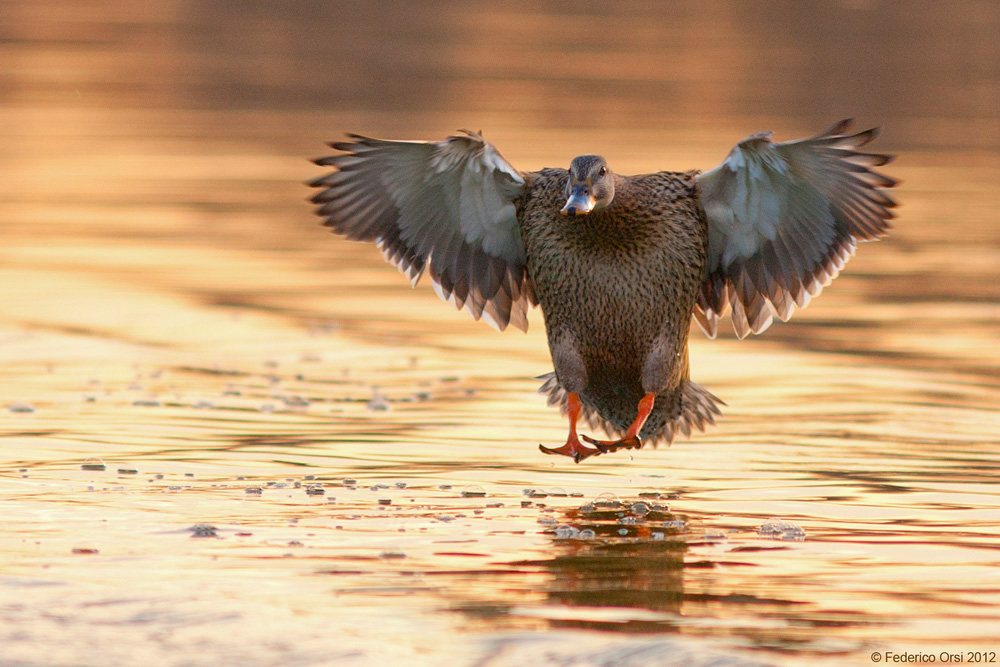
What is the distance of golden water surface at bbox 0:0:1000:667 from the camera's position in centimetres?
548

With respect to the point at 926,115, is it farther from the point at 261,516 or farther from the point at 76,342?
the point at 261,516

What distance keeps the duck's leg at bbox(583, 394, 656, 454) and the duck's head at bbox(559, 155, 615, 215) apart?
0.95 m

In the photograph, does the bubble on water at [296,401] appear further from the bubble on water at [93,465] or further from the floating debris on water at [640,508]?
the floating debris on water at [640,508]

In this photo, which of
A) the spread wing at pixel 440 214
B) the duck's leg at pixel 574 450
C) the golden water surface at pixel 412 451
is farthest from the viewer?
the spread wing at pixel 440 214

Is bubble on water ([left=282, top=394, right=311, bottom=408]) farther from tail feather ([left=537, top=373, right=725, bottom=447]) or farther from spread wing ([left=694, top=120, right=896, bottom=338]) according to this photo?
spread wing ([left=694, top=120, right=896, bottom=338])

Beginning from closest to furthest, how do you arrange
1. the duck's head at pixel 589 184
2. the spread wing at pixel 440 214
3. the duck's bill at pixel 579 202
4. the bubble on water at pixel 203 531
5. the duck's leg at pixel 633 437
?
the bubble on water at pixel 203 531 → the duck's bill at pixel 579 202 → the duck's head at pixel 589 184 → the duck's leg at pixel 633 437 → the spread wing at pixel 440 214

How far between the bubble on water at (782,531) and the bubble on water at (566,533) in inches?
26.8

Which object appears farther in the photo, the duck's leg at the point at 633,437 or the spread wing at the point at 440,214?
the spread wing at the point at 440,214

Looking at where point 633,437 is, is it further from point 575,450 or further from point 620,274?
point 620,274

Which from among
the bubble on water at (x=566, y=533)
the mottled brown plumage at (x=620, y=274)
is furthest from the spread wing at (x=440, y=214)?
A: the bubble on water at (x=566, y=533)

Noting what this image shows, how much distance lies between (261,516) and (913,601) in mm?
2435

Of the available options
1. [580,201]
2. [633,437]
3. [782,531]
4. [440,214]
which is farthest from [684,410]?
[782,531]

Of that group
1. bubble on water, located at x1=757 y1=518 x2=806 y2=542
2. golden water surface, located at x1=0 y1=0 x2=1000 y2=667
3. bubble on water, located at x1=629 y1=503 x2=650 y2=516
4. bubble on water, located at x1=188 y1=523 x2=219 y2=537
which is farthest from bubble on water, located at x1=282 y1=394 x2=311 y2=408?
bubble on water, located at x1=757 y1=518 x2=806 y2=542

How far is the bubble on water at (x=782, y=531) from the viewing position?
6.77m
